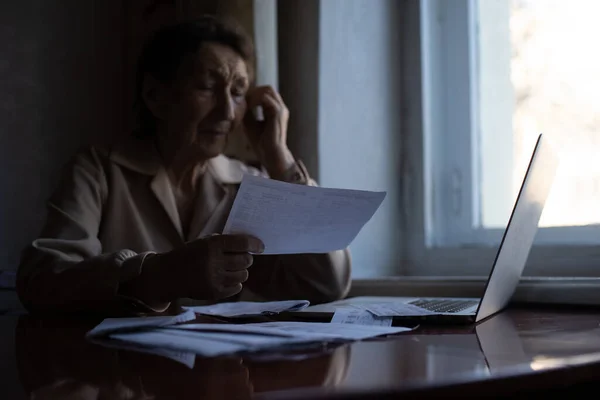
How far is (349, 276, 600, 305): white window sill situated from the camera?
129 cm

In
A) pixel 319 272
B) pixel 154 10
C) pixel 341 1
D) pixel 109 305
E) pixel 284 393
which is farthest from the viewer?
pixel 154 10

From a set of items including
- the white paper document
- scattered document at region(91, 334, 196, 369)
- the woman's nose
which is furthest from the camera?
the woman's nose

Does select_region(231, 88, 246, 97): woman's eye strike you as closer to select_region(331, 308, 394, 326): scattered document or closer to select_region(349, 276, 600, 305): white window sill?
select_region(349, 276, 600, 305): white window sill

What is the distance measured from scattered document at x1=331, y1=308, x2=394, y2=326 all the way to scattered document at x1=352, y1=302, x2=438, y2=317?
0.4 inches

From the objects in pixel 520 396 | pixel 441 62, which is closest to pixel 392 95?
pixel 441 62

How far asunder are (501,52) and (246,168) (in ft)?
2.58

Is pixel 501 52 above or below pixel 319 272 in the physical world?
above

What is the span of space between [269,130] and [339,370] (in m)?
1.14

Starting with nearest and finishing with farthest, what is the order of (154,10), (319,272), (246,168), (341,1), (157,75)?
(319,272), (157,75), (246,168), (341,1), (154,10)

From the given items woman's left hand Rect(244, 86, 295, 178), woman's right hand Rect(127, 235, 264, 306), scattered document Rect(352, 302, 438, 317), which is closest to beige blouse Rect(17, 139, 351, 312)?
woman's left hand Rect(244, 86, 295, 178)

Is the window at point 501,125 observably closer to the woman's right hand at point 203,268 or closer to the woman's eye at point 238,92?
the woman's eye at point 238,92

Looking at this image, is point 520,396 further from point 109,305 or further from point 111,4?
point 111,4

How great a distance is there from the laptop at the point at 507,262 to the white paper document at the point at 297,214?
118 millimetres

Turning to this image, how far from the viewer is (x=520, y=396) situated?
54 cm
